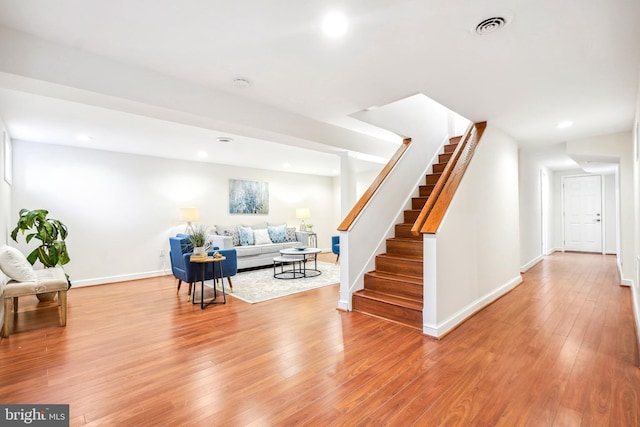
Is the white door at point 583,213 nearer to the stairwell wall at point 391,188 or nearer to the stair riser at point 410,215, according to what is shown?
the stairwell wall at point 391,188

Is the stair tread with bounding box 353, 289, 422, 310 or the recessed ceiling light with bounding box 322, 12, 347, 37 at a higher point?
the recessed ceiling light with bounding box 322, 12, 347, 37

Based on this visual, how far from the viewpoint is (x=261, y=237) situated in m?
6.97

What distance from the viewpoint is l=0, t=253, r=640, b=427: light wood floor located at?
1.79 metres

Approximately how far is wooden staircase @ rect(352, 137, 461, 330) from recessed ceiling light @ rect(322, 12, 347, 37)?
8.28ft

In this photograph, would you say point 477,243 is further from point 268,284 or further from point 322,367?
point 268,284

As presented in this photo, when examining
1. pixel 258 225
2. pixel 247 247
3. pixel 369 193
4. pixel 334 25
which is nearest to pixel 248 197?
pixel 258 225

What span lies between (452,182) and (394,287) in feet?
4.37

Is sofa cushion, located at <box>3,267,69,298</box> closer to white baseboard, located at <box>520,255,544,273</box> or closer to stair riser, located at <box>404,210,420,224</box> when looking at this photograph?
stair riser, located at <box>404,210,420,224</box>

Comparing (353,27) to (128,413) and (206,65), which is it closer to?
(206,65)

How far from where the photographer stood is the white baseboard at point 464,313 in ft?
9.30

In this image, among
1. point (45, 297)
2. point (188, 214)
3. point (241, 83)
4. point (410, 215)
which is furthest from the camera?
point (188, 214)

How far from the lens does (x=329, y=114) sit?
3.57 metres

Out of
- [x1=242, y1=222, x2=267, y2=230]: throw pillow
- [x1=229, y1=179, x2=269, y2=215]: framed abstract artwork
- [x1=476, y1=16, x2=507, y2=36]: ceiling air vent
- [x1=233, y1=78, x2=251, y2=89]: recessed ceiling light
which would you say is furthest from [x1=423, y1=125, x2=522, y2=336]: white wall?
[x1=229, y1=179, x2=269, y2=215]: framed abstract artwork

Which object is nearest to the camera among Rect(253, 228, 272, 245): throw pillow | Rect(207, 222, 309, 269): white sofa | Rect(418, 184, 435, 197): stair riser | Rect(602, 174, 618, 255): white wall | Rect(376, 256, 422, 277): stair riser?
Rect(376, 256, 422, 277): stair riser
